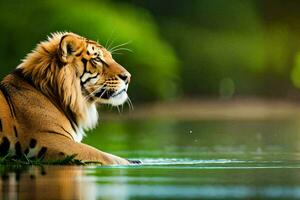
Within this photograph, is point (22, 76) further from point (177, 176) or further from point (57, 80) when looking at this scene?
point (177, 176)

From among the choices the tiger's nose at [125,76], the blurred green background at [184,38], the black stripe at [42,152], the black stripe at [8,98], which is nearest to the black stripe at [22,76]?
the black stripe at [8,98]

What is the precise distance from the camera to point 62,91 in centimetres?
1334

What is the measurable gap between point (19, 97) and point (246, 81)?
35.2 meters

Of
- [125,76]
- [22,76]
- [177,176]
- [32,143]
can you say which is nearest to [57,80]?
[22,76]

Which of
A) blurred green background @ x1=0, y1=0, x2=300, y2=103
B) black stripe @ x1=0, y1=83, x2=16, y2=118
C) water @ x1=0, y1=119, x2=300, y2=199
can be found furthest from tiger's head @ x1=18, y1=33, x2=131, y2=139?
blurred green background @ x1=0, y1=0, x2=300, y2=103

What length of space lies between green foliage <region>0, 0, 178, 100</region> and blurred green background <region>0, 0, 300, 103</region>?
1.0 inches

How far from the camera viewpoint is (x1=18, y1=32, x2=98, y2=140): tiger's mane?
1333cm

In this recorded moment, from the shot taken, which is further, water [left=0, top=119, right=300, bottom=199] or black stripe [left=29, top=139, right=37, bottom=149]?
black stripe [left=29, top=139, right=37, bottom=149]

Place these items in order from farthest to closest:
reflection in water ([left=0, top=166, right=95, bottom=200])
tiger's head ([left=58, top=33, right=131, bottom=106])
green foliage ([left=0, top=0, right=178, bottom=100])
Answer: green foliage ([left=0, top=0, right=178, bottom=100]), tiger's head ([left=58, top=33, right=131, bottom=106]), reflection in water ([left=0, top=166, right=95, bottom=200])

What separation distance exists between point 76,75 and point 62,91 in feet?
0.78

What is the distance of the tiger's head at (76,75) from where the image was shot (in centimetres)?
1335

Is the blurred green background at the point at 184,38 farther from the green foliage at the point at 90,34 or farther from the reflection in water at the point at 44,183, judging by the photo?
the reflection in water at the point at 44,183

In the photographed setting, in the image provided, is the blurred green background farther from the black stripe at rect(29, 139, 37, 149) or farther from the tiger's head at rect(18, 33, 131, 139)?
the black stripe at rect(29, 139, 37, 149)

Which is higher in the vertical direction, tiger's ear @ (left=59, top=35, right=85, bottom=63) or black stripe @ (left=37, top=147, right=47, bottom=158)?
tiger's ear @ (left=59, top=35, right=85, bottom=63)
